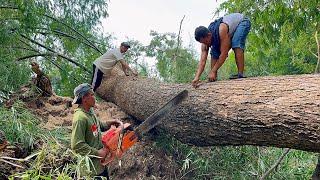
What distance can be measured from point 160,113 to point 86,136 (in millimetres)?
833

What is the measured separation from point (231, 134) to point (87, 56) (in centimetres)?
552

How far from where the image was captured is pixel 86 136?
11.1 ft

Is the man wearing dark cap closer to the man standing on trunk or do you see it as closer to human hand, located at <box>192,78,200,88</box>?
the man standing on trunk

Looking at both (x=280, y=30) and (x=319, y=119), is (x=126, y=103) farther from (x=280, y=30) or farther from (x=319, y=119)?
(x=319, y=119)

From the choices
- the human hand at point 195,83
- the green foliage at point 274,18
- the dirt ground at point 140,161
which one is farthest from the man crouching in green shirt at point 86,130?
the green foliage at point 274,18

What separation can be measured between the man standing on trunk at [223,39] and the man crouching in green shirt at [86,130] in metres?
1.21

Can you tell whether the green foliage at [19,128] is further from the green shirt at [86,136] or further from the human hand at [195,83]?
the human hand at [195,83]

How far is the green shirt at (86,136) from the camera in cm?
323

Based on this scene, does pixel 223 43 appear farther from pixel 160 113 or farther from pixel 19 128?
pixel 19 128

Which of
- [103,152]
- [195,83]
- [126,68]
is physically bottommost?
[103,152]

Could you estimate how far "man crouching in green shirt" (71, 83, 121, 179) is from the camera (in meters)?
3.23

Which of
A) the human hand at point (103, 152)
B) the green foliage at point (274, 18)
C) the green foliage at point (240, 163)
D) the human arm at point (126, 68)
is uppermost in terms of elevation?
the green foliage at point (274, 18)

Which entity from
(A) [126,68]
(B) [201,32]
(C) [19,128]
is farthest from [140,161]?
(A) [126,68]

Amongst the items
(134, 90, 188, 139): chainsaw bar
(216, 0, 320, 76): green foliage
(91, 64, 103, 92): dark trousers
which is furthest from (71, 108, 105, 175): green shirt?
(91, 64, 103, 92): dark trousers
